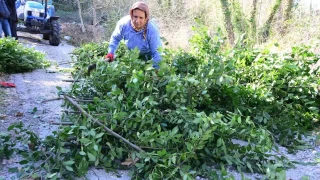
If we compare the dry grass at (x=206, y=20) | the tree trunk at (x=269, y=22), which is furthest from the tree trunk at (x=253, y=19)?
the tree trunk at (x=269, y=22)

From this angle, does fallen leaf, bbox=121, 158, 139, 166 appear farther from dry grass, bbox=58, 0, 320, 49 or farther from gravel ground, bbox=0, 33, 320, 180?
dry grass, bbox=58, 0, 320, 49

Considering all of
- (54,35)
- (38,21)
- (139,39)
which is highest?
(38,21)

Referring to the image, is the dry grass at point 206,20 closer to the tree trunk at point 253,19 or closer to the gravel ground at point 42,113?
the tree trunk at point 253,19

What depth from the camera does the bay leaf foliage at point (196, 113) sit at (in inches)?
94.6

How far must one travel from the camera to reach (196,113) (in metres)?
2.52

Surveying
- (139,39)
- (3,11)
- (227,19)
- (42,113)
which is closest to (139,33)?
(139,39)

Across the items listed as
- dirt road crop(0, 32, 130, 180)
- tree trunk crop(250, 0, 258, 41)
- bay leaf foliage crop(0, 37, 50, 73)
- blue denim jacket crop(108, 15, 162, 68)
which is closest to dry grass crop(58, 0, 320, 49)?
tree trunk crop(250, 0, 258, 41)

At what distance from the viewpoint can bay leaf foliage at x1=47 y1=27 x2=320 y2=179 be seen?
2.40 metres

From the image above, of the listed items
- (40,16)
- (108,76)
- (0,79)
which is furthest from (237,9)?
(108,76)

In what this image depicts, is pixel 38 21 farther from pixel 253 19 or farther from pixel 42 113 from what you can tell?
pixel 42 113

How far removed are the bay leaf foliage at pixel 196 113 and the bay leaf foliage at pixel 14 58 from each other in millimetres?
2606

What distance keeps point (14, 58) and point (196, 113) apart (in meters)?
4.34

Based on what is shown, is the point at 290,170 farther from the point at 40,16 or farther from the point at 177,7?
the point at 177,7

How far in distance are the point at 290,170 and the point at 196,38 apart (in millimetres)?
1673
